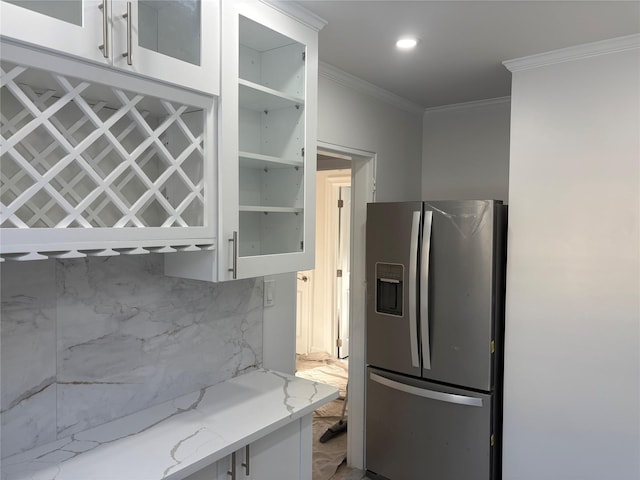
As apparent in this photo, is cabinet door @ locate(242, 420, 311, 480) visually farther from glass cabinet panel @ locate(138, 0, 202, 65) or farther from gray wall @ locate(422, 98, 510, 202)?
gray wall @ locate(422, 98, 510, 202)

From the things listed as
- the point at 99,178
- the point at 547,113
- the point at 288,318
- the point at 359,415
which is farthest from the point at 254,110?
the point at 359,415

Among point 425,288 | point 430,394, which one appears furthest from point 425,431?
point 425,288

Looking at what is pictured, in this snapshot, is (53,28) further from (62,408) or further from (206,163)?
(62,408)

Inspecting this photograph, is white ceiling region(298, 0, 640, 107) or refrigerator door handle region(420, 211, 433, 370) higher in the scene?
white ceiling region(298, 0, 640, 107)

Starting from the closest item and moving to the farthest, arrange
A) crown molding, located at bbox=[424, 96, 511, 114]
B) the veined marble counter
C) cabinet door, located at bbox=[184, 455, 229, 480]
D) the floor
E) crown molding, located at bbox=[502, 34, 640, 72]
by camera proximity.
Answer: the veined marble counter < cabinet door, located at bbox=[184, 455, 229, 480] < crown molding, located at bbox=[502, 34, 640, 72] < the floor < crown molding, located at bbox=[424, 96, 511, 114]

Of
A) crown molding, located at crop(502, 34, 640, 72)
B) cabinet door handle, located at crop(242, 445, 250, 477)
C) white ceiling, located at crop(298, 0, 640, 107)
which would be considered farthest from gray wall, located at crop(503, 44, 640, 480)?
cabinet door handle, located at crop(242, 445, 250, 477)

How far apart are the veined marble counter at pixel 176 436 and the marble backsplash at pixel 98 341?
6cm

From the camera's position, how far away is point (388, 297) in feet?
9.11

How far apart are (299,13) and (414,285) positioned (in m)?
1.53

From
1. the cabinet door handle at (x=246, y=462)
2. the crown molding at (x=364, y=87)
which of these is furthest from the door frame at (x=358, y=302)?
the cabinet door handle at (x=246, y=462)

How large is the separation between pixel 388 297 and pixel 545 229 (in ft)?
3.07

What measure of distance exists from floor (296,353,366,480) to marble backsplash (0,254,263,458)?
4.62ft

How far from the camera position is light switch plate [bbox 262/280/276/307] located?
2260 millimetres

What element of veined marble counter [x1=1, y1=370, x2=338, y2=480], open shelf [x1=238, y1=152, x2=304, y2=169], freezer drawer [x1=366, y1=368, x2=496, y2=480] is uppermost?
open shelf [x1=238, y1=152, x2=304, y2=169]
